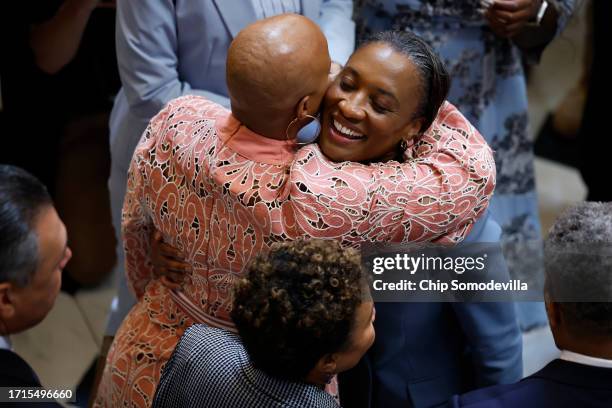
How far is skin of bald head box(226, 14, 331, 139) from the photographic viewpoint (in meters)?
1.49

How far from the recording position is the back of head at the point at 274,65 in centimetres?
149

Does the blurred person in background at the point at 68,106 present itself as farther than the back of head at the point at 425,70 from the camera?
Yes

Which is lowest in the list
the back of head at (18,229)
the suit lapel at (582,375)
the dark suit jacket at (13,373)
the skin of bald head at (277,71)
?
the dark suit jacket at (13,373)

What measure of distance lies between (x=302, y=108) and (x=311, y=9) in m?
0.82

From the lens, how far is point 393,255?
5.44ft

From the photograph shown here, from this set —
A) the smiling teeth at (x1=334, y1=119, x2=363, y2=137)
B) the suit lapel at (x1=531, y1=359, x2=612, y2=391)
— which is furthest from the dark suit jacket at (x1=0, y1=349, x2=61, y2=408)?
the suit lapel at (x1=531, y1=359, x2=612, y2=391)

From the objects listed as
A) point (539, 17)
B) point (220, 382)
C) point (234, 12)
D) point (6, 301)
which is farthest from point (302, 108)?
point (539, 17)

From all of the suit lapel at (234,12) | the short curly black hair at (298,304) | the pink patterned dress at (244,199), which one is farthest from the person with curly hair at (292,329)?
the suit lapel at (234,12)

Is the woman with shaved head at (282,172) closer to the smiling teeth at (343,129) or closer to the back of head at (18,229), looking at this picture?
the smiling teeth at (343,129)

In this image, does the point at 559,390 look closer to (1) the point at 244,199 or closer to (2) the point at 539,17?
(1) the point at 244,199

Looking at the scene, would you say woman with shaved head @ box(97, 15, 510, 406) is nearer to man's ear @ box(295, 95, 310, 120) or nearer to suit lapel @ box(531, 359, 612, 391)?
man's ear @ box(295, 95, 310, 120)

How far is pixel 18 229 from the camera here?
4.91ft

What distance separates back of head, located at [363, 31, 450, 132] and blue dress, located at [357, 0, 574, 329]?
948 mm

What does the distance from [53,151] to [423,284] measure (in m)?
1.67
